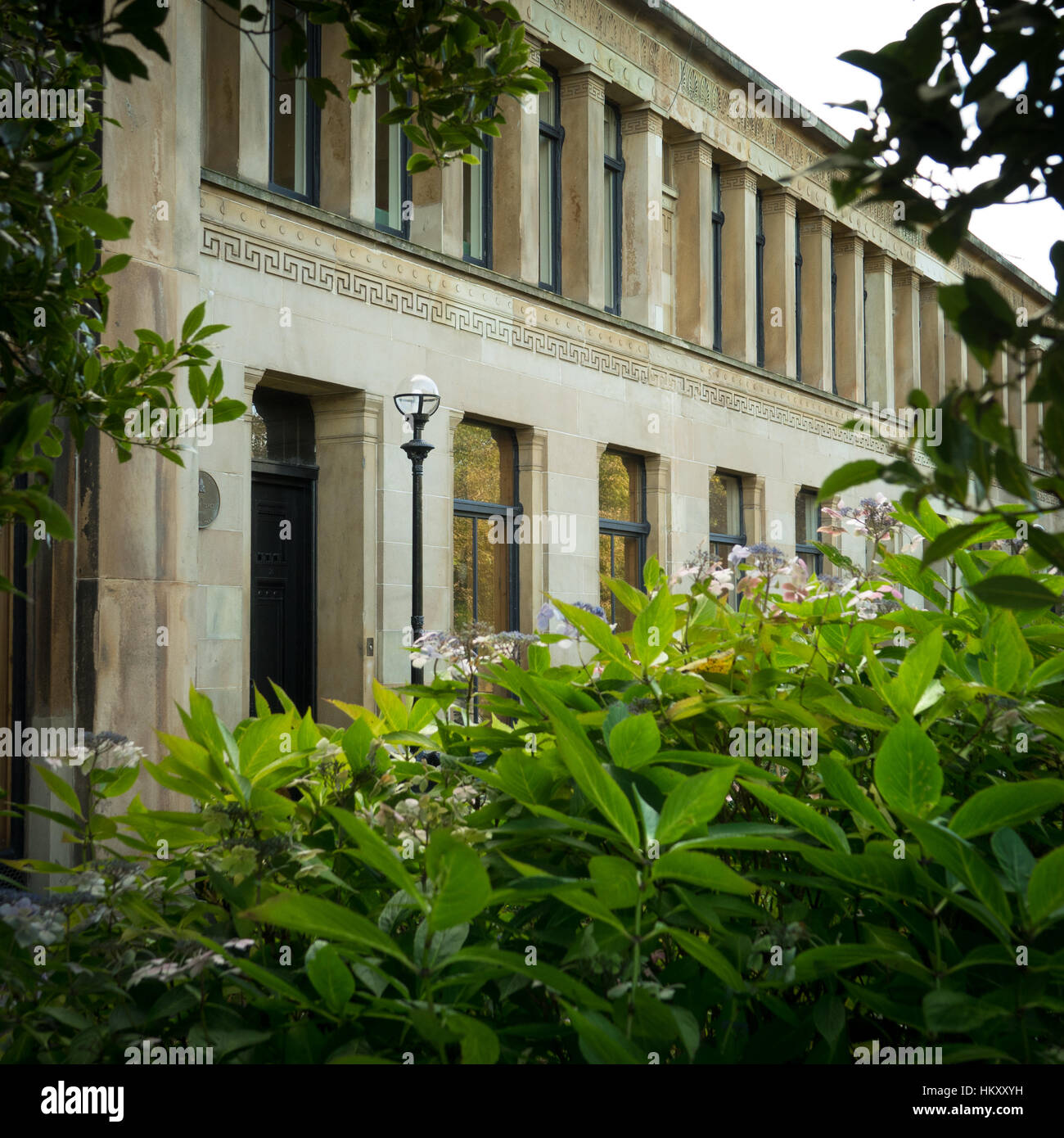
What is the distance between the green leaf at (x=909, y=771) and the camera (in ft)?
3.72

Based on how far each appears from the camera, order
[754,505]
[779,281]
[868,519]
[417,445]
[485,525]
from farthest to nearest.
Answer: [779,281] < [754,505] < [485,525] < [417,445] < [868,519]

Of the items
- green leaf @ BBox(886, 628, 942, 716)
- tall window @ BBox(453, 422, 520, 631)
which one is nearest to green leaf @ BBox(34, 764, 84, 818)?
green leaf @ BBox(886, 628, 942, 716)

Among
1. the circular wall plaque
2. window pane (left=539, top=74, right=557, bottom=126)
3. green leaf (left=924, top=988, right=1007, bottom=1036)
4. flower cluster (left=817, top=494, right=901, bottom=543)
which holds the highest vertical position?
window pane (left=539, top=74, right=557, bottom=126)

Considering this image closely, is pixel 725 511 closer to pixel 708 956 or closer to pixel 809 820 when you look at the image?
pixel 809 820

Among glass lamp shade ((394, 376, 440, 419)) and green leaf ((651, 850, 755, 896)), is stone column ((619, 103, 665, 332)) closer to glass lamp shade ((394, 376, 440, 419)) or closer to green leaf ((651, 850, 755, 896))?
glass lamp shade ((394, 376, 440, 419))

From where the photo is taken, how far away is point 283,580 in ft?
40.4

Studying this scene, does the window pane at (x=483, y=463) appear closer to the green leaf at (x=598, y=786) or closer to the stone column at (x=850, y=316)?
the stone column at (x=850, y=316)

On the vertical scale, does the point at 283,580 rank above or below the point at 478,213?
below

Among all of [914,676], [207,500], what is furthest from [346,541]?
[914,676]

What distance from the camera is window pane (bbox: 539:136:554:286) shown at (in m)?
15.8

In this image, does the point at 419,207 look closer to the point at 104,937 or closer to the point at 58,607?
the point at 58,607

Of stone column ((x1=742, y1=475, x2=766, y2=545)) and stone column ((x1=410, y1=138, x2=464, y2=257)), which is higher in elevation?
stone column ((x1=410, y1=138, x2=464, y2=257))

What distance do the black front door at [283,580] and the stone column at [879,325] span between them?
1538cm

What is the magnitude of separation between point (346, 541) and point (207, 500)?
2038mm
